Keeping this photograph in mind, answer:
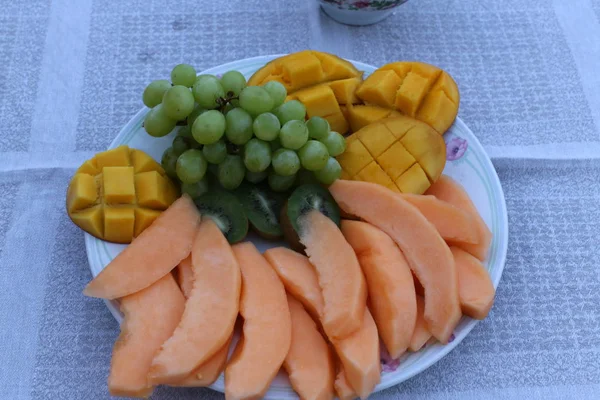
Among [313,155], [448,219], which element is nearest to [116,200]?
[313,155]

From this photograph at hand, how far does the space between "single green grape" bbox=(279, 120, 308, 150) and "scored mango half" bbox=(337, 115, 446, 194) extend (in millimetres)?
136

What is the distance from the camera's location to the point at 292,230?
3.09 ft

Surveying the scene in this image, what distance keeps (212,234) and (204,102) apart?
0.22 meters

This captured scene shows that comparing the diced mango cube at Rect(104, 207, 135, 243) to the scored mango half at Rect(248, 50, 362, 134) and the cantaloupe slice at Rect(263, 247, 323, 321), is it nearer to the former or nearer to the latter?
the cantaloupe slice at Rect(263, 247, 323, 321)

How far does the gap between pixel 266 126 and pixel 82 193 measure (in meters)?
0.32

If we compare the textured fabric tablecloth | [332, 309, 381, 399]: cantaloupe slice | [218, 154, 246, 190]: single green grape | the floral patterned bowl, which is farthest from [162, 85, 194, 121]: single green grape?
the floral patterned bowl

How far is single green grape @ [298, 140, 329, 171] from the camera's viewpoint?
94 centimetres

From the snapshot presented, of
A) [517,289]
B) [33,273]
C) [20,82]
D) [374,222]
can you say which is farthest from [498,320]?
[20,82]

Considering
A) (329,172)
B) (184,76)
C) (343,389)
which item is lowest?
(343,389)

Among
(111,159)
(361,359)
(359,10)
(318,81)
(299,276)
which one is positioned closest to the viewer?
(361,359)

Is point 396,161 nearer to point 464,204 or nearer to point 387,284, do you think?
point 464,204

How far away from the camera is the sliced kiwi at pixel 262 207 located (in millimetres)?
979

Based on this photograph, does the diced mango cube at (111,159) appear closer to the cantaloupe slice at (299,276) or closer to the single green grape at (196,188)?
the single green grape at (196,188)

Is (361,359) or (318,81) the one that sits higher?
(318,81)
